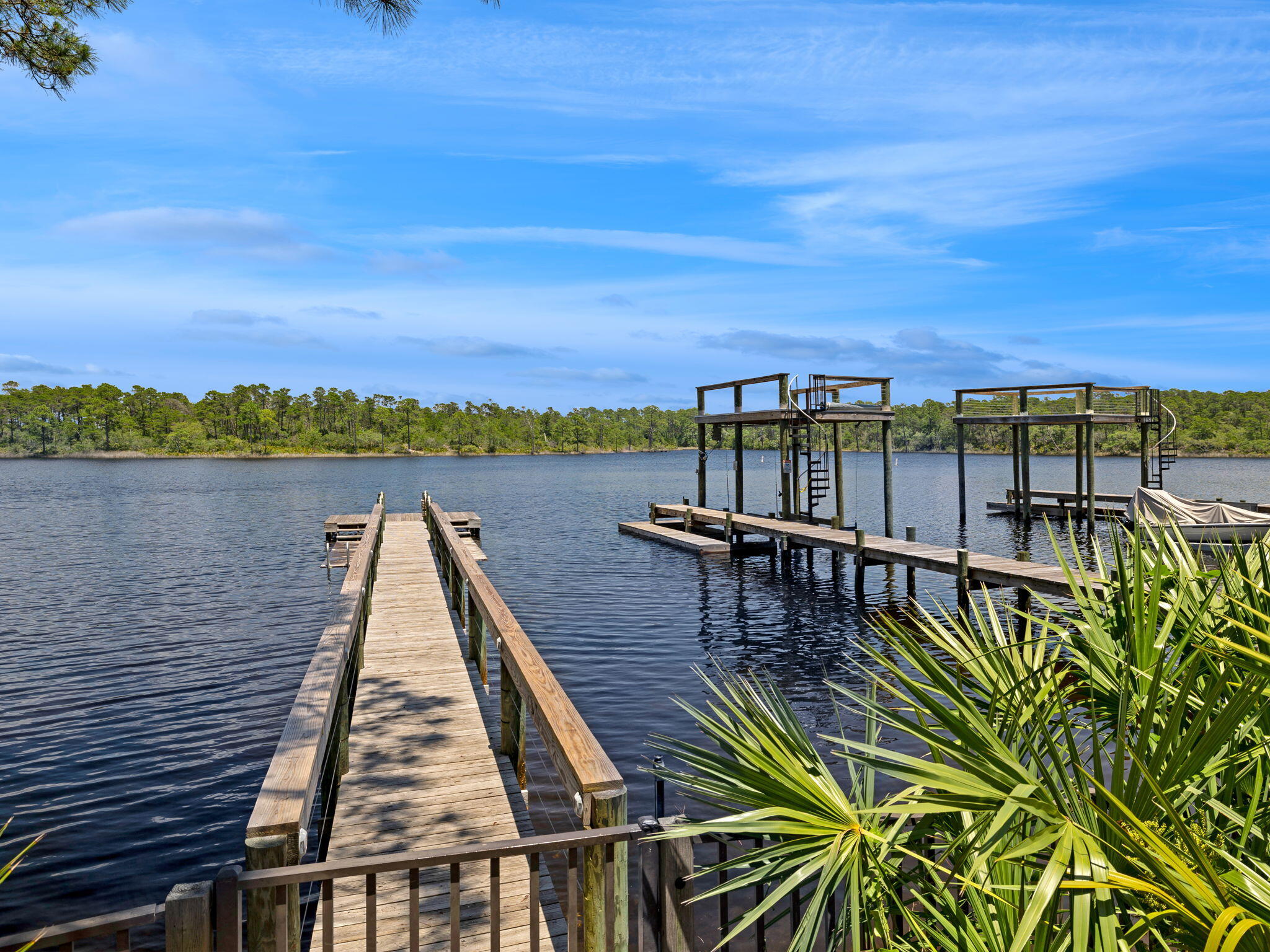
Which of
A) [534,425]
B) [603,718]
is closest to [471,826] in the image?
[603,718]

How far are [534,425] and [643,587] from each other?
16152 centimetres

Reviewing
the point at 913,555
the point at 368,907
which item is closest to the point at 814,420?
the point at 913,555

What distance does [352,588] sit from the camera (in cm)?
973

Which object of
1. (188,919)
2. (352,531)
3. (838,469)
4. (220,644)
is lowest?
(220,644)

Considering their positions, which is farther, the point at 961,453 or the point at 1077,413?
the point at 961,453

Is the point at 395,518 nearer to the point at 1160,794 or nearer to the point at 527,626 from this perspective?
the point at 527,626

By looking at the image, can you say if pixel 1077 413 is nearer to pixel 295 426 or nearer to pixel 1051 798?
pixel 1051 798

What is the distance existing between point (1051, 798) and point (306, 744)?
382 centimetres

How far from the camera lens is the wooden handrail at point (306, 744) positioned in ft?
12.2

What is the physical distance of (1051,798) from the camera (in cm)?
261

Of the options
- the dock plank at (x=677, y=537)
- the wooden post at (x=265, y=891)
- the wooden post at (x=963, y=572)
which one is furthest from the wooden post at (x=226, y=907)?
the dock plank at (x=677, y=537)

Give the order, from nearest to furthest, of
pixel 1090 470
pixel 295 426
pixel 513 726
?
pixel 513 726, pixel 1090 470, pixel 295 426

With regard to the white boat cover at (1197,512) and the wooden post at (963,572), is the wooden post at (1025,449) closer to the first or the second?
the white boat cover at (1197,512)

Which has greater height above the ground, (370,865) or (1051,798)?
(1051,798)
